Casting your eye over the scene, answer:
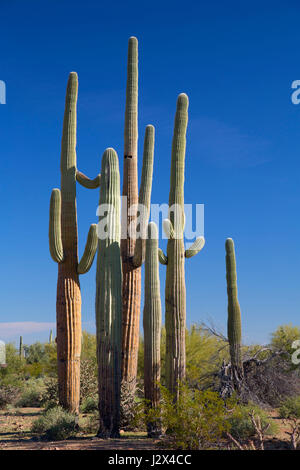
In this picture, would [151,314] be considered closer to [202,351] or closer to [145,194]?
[145,194]

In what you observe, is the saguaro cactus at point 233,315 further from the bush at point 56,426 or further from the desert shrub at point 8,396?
the desert shrub at point 8,396

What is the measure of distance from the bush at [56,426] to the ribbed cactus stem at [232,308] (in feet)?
20.9

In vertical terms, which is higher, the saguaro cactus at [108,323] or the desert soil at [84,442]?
the saguaro cactus at [108,323]

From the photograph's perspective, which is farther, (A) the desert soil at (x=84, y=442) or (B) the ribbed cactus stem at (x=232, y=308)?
(B) the ribbed cactus stem at (x=232, y=308)

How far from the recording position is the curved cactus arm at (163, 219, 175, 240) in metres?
13.0

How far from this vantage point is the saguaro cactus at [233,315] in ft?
55.8

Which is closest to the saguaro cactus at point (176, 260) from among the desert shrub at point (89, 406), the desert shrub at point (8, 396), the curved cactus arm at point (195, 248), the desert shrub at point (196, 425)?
the curved cactus arm at point (195, 248)

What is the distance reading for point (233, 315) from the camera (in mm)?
17469

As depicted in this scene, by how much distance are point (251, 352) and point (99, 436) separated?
9.49 meters

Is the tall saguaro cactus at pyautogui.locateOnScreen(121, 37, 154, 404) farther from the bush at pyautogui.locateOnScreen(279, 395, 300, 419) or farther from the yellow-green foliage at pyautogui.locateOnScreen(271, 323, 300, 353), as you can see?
the yellow-green foliage at pyautogui.locateOnScreen(271, 323, 300, 353)

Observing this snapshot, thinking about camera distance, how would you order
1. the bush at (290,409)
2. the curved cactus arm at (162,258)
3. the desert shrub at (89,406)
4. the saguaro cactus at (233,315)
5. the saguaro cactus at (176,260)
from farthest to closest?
the saguaro cactus at (233,315) → the desert shrub at (89,406) → the bush at (290,409) → the curved cactus arm at (162,258) → the saguaro cactus at (176,260)

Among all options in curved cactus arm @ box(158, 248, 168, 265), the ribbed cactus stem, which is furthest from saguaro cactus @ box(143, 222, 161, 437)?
the ribbed cactus stem

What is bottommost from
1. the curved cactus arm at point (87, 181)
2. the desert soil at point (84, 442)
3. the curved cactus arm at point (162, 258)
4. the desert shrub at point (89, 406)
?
the desert soil at point (84, 442)
